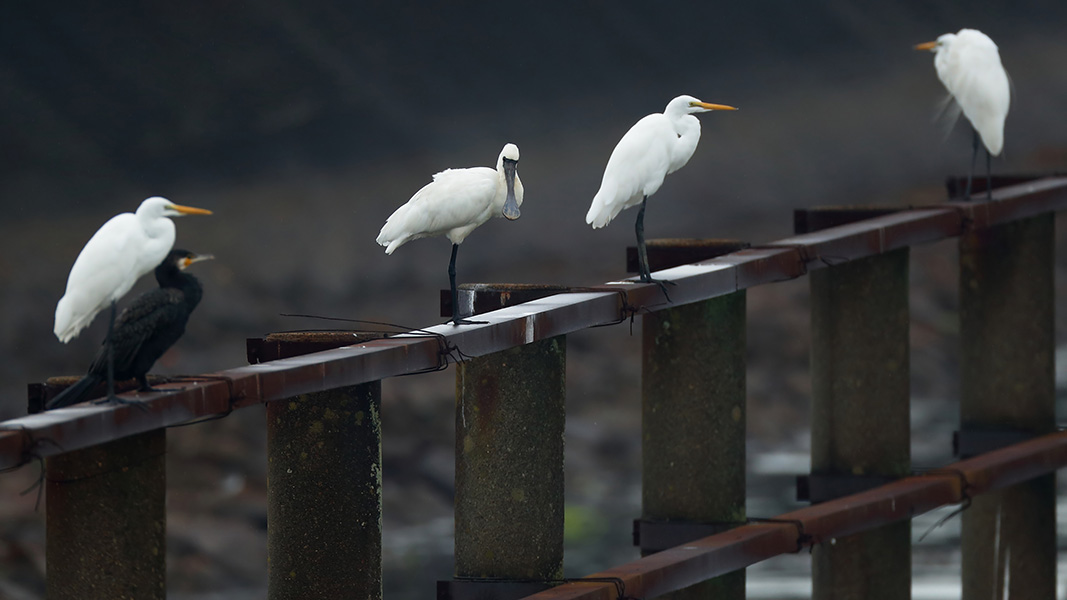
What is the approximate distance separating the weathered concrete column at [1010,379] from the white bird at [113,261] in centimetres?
629

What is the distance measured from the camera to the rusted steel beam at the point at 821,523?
813 centimetres

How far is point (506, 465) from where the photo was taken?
25.9 feet

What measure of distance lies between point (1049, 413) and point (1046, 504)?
0.61 m

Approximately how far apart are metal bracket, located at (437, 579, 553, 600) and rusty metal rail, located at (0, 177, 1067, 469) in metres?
1.16

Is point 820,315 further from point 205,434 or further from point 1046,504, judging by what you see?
point 205,434

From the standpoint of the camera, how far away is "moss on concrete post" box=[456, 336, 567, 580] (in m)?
7.91

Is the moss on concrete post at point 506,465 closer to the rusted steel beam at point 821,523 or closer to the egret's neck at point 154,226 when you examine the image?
the rusted steel beam at point 821,523

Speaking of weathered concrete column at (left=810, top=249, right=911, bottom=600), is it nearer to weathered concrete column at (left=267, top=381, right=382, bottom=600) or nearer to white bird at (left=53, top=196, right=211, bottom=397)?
weathered concrete column at (left=267, top=381, right=382, bottom=600)

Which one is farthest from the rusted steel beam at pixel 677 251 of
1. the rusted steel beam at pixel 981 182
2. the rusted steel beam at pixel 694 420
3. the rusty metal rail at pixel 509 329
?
the rusted steel beam at pixel 981 182

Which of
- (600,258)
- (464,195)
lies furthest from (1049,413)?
(600,258)

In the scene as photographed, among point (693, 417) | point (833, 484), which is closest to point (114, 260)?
point (693, 417)

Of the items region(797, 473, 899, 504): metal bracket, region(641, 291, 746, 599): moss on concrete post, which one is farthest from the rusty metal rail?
region(797, 473, 899, 504): metal bracket

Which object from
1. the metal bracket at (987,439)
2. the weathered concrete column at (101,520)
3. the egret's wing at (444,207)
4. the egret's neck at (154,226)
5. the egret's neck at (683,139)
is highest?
the egret's neck at (683,139)

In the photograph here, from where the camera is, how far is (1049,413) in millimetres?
11266
